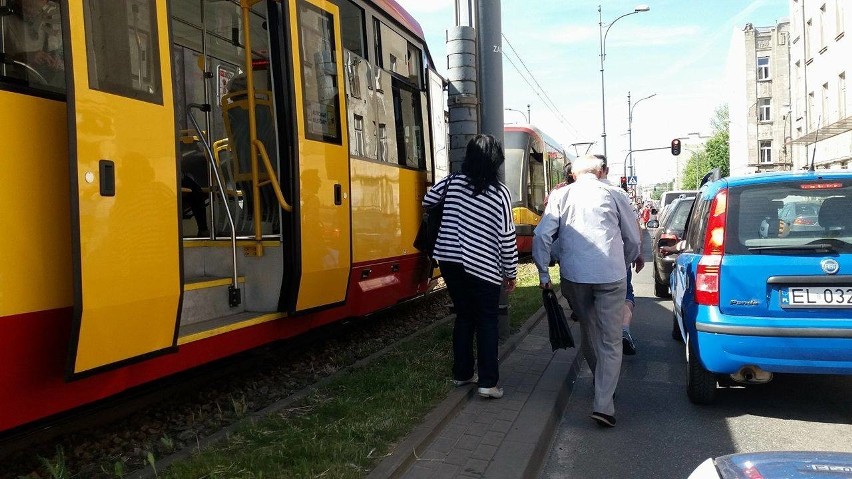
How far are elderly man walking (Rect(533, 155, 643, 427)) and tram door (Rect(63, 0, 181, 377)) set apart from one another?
7.94ft

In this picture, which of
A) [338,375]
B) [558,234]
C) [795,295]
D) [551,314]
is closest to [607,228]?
[558,234]

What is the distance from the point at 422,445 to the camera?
4074mm

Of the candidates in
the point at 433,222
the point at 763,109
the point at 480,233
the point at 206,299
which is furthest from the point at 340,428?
the point at 763,109

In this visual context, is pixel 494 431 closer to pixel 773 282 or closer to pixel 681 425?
pixel 681 425

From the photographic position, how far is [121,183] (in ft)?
12.2

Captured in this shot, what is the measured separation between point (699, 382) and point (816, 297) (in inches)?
41.6

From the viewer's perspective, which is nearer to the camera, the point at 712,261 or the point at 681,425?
the point at 712,261

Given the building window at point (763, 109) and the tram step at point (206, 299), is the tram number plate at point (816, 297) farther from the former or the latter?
the building window at point (763, 109)

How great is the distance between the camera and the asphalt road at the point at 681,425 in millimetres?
4262

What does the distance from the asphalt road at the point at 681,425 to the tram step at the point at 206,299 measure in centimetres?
255

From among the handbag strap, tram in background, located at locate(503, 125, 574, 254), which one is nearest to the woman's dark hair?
the handbag strap

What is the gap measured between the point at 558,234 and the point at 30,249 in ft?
10.5

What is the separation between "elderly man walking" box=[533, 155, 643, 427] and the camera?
4.77 meters

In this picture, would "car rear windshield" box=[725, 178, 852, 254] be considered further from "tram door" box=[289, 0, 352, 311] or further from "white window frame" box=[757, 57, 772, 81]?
"white window frame" box=[757, 57, 772, 81]
